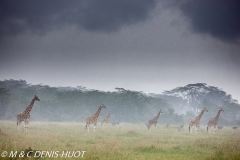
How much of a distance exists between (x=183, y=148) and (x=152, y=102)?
48892 millimetres

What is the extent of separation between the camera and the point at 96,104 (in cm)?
5206

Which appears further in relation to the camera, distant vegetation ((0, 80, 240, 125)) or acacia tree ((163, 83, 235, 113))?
acacia tree ((163, 83, 235, 113))

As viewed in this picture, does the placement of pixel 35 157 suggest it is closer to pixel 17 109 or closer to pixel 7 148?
pixel 7 148

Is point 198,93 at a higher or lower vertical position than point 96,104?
higher

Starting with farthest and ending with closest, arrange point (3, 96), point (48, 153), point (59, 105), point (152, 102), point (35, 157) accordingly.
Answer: point (152, 102) → point (59, 105) → point (3, 96) → point (48, 153) → point (35, 157)

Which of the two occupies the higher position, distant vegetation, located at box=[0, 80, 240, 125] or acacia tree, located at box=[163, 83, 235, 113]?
acacia tree, located at box=[163, 83, 235, 113]

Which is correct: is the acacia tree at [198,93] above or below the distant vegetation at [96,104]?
above

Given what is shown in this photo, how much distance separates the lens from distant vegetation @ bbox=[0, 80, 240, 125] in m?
43.3

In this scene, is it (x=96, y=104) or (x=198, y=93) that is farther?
(x=198, y=93)

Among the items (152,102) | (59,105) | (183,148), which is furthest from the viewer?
(152,102)

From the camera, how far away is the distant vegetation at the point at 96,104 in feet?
142

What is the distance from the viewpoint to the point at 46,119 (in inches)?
1729

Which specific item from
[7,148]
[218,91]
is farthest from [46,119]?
[218,91]

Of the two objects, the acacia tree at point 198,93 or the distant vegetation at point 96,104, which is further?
the acacia tree at point 198,93
